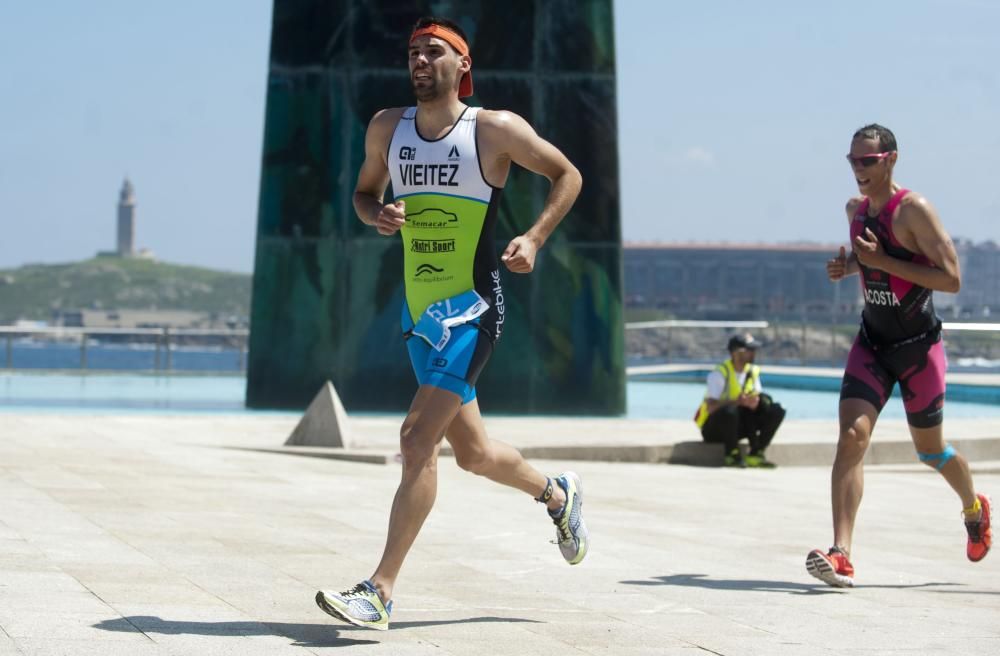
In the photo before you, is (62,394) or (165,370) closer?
(62,394)

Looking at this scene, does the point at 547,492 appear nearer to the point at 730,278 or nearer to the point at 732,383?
the point at 732,383

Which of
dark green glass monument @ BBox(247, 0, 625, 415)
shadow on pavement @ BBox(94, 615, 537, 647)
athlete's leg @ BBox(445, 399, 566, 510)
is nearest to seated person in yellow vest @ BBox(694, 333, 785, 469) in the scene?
→ dark green glass monument @ BBox(247, 0, 625, 415)

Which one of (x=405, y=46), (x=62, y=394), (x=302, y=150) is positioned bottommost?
(x=62, y=394)

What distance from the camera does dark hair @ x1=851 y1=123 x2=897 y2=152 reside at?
726cm

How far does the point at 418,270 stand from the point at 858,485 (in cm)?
233

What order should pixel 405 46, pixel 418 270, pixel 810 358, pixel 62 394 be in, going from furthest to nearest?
1. pixel 810 358
2. pixel 62 394
3. pixel 405 46
4. pixel 418 270

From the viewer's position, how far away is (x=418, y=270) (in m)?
6.03

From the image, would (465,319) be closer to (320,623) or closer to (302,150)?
(320,623)

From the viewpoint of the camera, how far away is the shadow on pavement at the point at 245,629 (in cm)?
529

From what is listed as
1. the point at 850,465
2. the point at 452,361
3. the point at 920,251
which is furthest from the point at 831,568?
the point at 452,361

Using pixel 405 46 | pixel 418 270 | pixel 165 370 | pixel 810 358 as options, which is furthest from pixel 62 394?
pixel 418 270

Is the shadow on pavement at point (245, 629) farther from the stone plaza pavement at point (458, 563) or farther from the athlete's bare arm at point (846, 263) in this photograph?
the athlete's bare arm at point (846, 263)

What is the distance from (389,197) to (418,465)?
12729 mm

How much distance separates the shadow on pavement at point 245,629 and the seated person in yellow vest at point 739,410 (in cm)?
784
